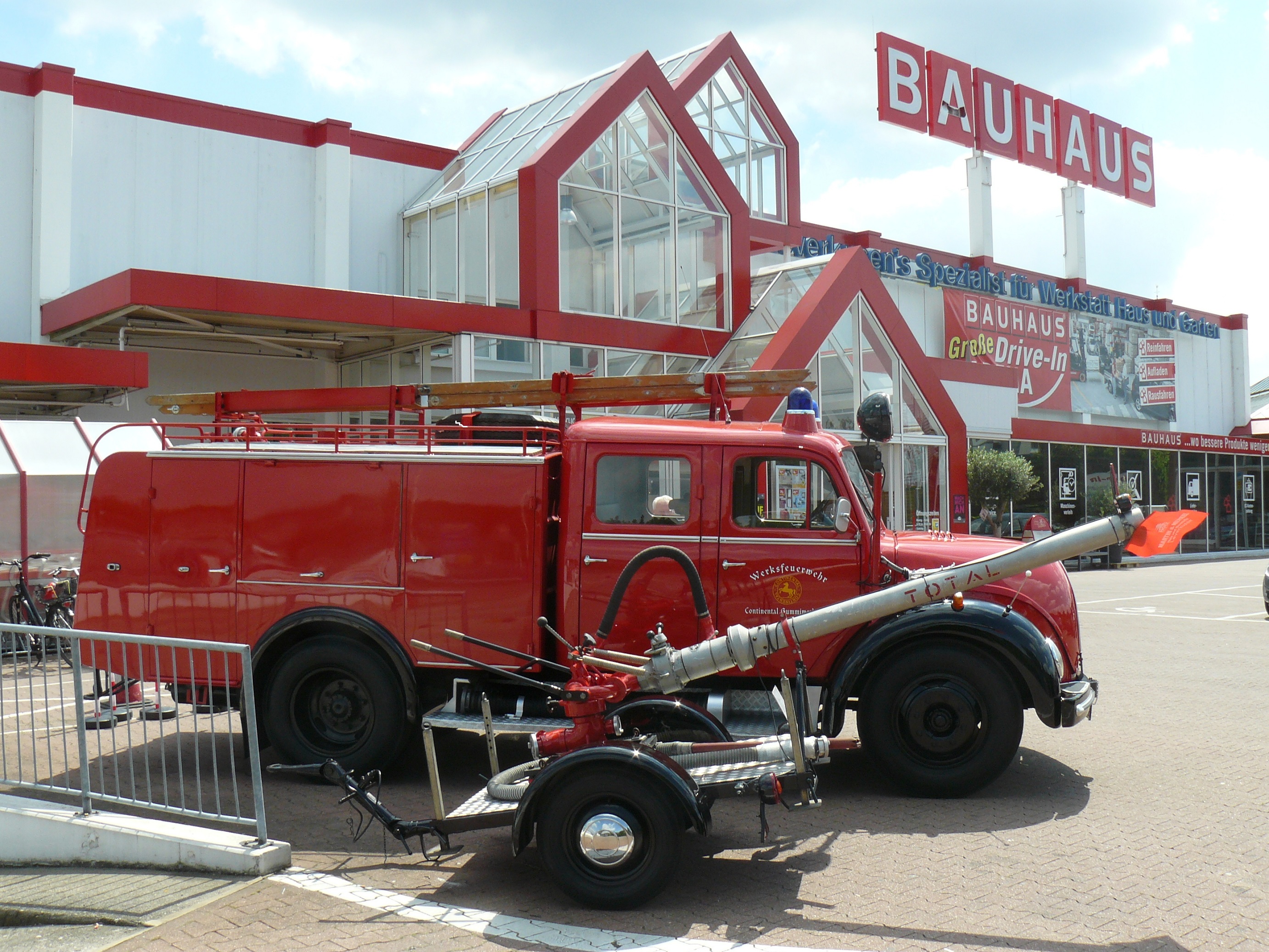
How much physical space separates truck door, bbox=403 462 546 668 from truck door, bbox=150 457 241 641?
1.23 meters

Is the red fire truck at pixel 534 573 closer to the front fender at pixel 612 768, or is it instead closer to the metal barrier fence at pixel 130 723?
the metal barrier fence at pixel 130 723

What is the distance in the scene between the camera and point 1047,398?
37.9 meters

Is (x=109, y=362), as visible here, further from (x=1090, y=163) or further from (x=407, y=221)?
(x=1090, y=163)

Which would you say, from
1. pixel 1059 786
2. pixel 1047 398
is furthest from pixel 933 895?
pixel 1047 398

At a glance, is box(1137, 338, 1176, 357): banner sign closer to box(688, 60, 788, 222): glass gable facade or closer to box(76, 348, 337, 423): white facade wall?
box(688, 60, 788, 222): glass gable facade

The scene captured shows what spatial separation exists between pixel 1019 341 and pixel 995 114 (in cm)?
819

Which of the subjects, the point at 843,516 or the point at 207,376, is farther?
the point at 207,376

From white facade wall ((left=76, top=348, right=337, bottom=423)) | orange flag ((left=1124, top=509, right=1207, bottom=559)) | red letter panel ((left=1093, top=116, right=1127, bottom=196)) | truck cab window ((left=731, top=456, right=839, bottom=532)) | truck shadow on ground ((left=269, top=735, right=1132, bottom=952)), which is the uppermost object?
red letter panel ((left=1093, top=116, right=1127, bottom=196))

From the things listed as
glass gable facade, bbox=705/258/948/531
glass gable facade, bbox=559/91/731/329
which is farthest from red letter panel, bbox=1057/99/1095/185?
glass gable facade, bbox=559/91/731/329

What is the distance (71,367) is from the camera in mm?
15500

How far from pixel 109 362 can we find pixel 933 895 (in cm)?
1455

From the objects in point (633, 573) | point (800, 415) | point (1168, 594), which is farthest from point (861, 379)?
point (633, 573)

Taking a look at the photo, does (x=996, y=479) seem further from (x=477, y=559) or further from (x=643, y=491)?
(x=477, y=559)

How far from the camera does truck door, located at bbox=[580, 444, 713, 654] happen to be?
6883 millimetres
